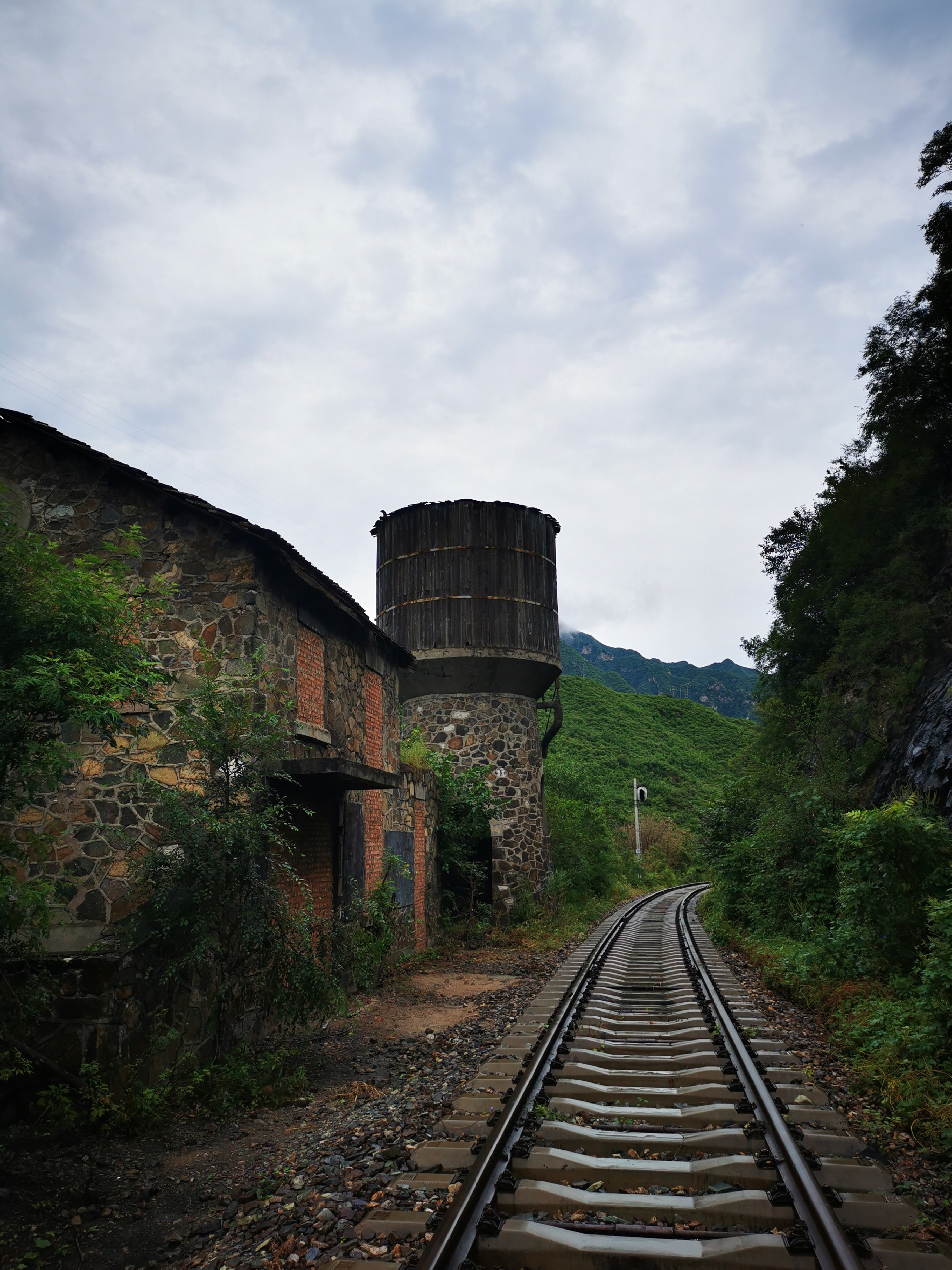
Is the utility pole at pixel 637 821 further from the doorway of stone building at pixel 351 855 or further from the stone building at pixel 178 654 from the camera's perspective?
the doorway of stone building at pixel 351 855

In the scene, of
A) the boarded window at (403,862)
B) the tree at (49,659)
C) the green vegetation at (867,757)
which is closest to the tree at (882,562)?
the green vegetation at (867,757)

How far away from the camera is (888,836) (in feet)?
28.2

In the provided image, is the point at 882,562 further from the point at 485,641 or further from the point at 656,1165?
the point at 656,1165

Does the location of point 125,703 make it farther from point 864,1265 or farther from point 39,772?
point 864,1265

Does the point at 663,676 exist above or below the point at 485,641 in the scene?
above

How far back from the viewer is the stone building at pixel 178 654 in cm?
853

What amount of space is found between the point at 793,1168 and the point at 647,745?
172 feet

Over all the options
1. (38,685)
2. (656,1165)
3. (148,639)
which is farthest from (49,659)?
(656,1165)

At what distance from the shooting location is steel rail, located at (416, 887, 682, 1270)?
350 cm

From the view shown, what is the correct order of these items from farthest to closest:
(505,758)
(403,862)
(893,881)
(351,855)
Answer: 1. (505,758)
2. (403,862)
3. (351,855)
4. (893,881)

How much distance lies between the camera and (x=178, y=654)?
9258 millimetres

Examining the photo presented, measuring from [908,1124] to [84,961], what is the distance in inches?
236

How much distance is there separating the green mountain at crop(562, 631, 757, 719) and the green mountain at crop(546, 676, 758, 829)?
23.8m

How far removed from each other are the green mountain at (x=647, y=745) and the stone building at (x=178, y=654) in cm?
2411
